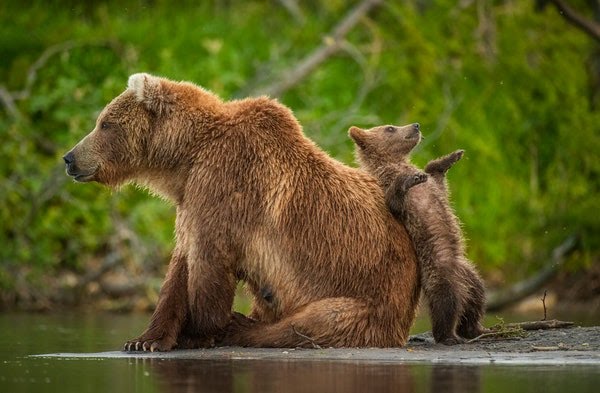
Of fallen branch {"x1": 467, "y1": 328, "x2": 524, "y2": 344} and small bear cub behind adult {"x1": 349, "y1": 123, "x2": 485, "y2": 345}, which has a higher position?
small bear cub behind adult {"x1": 349, "y1": 123, "x2": 485, "y2": 345}

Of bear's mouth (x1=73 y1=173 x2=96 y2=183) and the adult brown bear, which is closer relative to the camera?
the adult brown bear

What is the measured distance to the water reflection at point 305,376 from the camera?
731 cm

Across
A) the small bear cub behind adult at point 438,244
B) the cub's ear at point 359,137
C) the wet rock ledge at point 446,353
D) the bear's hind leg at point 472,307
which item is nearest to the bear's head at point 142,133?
the cub's ear at point 359,137

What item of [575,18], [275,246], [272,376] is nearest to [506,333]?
[275,246]

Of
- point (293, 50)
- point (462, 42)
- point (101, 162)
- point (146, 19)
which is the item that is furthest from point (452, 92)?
point (101, 162)

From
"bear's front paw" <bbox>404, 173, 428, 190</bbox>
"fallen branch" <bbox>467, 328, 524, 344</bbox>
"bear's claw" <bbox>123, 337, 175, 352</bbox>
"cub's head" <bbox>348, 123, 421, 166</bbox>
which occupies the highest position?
"cub's head" <bbox>348, 123, 421, 166</bbox>

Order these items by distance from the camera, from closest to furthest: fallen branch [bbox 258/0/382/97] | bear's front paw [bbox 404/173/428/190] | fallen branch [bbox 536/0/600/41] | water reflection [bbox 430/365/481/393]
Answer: water reflection [bbox 430/365/481/393] → bear's front paw [bbox 404/173/428/190] → fallen branch [bbox 536/0/600/41] → fallen branch [bbox 258/0/382/97]

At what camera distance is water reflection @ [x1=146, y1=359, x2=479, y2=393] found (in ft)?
24.0

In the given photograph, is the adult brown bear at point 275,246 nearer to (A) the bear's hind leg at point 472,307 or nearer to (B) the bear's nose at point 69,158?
(A) the bear's hind leg at point 472,307

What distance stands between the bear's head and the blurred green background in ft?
22.7

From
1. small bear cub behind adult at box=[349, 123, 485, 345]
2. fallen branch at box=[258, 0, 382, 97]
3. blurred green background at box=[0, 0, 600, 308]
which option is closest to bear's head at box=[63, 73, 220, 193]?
small bear cub behind adult at box=[349, 123, 485, 345]

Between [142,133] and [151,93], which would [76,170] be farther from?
[151,93]

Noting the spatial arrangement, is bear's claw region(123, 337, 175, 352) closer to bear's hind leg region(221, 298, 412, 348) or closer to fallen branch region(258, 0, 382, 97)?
bear's hind leg region(221, 298, 412, 348)

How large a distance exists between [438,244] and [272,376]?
6.80ft
